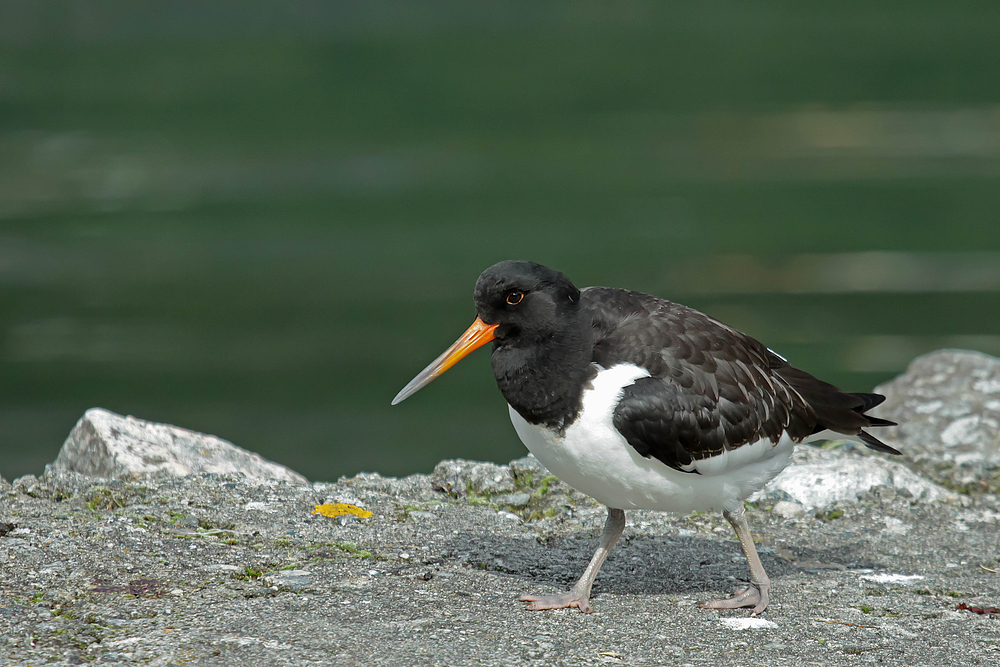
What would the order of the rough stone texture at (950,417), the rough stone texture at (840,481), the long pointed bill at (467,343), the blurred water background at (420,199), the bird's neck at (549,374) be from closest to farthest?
the bird's neck at (549,374)
the long pointed bill at (467,343)
the rough stone texture at (840,481)
the rough stone texture at (950,417)
the blurred water background at (420,199)

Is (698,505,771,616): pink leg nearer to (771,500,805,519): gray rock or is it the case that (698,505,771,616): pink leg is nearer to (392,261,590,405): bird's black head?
(392,261,590,405): bird's black head

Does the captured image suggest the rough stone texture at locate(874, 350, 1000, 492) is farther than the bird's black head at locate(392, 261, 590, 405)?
Yes

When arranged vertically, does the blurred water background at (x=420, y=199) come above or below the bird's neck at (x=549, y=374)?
above

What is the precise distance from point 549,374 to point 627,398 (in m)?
0.34

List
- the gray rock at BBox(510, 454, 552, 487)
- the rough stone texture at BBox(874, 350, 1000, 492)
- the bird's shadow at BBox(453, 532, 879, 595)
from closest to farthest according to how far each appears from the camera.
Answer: the bird's shadow at BBox(453, 532, 879, 595) < the gray rock at BBox(510, 454, 552, 487) < the rough stone texture at BBox(874, 350, 1000, 492)

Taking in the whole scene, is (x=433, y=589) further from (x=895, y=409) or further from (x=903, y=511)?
(x=895, y=409)

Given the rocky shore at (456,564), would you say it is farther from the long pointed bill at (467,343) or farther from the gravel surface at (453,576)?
the long pointed bill at (467,343)

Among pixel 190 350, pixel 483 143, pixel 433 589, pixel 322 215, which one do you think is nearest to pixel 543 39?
pixel 483 143

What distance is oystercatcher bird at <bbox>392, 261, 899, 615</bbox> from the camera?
4.83 m

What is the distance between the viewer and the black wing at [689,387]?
483 centimetres

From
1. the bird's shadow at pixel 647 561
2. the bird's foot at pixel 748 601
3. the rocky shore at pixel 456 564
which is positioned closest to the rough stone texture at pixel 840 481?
the rocky shore at pixel 456 564

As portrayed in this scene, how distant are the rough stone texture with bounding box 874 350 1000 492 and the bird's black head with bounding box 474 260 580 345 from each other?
139 inches

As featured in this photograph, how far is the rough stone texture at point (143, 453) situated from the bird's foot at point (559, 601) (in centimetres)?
228

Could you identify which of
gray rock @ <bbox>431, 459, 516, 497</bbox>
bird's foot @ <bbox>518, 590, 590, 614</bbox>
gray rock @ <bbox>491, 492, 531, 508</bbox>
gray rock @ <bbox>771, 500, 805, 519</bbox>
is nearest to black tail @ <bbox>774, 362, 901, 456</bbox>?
gray rock @ <bbox>771, 500, 805, 519</bbox>
